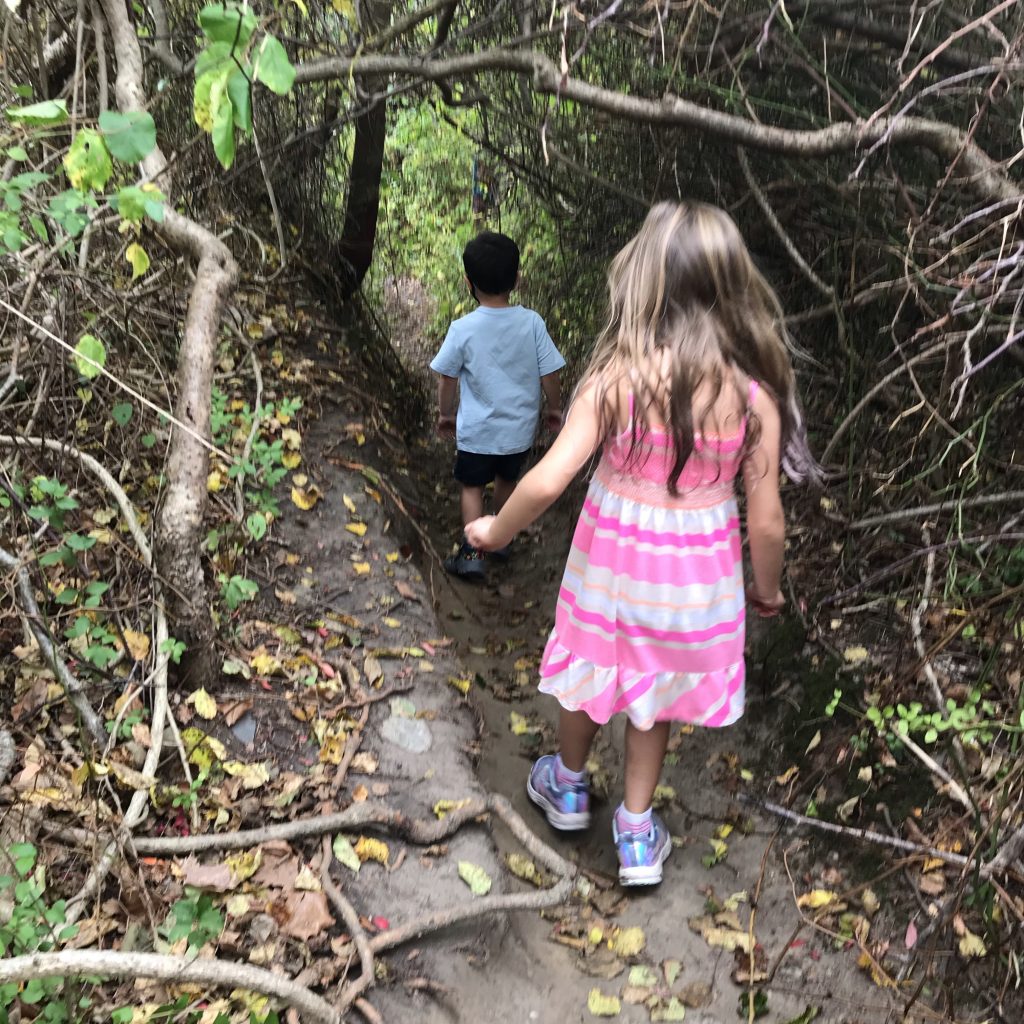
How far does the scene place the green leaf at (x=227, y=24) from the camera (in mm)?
1359

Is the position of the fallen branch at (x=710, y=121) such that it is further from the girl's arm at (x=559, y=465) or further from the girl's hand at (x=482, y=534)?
the girl's hand at (x=482, y=534)

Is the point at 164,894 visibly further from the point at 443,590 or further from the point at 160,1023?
the point at 443,590

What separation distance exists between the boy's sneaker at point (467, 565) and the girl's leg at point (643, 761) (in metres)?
1.90

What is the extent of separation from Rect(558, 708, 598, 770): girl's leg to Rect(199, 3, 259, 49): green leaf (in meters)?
1.94

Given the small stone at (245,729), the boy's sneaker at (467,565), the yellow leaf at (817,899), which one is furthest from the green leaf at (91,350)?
the boy's sneaker at (467,565)

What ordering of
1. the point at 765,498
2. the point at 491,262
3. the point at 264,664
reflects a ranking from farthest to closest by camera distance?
the point at 491,262 → the point at 264,664 → the point at 765,498

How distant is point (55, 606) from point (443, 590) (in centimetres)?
193

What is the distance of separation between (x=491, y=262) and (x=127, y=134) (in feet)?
6.84

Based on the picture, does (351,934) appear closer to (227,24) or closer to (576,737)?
(576,737)

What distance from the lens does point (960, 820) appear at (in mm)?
1862

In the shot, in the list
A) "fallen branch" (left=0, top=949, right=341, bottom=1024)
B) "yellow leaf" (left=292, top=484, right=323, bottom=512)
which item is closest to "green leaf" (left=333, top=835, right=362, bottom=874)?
"fallen branch" (left=0, top=949, right=341, bottom=1024)

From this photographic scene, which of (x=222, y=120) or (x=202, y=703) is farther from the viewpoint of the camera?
(x=202, y=703)

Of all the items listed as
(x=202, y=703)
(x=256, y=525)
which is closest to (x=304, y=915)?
(x=202, y=703)

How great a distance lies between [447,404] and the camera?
12.9 ft
